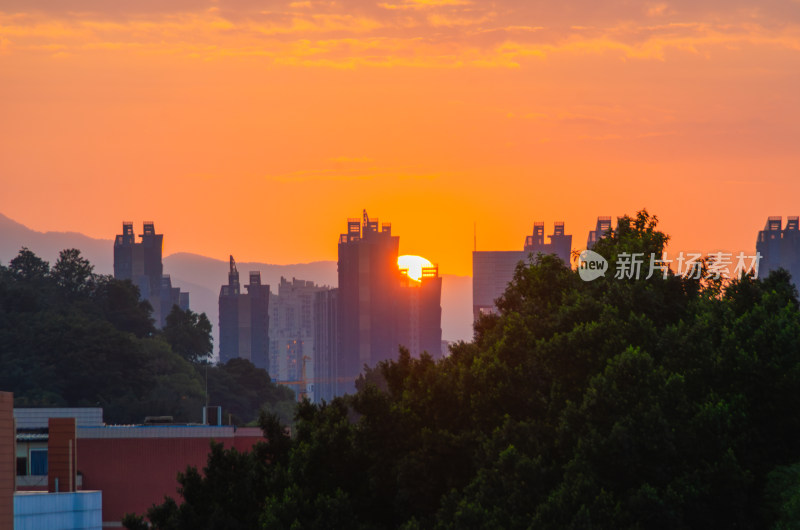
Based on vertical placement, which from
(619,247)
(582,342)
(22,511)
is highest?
(619,247)

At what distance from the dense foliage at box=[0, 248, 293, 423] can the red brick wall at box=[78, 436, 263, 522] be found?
148 feet

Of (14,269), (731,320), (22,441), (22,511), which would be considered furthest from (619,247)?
(14,269)

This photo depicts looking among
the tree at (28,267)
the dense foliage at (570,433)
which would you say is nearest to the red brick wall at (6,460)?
the dense foliage at (570,433)

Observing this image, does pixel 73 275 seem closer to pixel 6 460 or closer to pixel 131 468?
pixel 131 468

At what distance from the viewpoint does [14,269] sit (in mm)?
139125

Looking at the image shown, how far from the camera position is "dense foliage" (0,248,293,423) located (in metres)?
104

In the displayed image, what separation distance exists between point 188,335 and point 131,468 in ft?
296

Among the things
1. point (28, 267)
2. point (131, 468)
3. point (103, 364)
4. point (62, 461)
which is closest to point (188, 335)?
point (28, 267)

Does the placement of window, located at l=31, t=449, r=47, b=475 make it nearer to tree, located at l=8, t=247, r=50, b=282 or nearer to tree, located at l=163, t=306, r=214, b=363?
tree, located at l=163, t=306, r=214, b=363

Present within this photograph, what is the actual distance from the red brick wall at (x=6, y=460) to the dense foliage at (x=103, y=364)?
63478 millimetres

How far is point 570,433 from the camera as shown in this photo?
→ 30547mm

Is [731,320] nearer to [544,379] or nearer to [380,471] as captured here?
[544,379]

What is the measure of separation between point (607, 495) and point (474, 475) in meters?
4.42

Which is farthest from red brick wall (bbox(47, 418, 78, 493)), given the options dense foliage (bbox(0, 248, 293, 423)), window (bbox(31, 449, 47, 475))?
dense foliage (bbox(0, 248, 293, 423))
